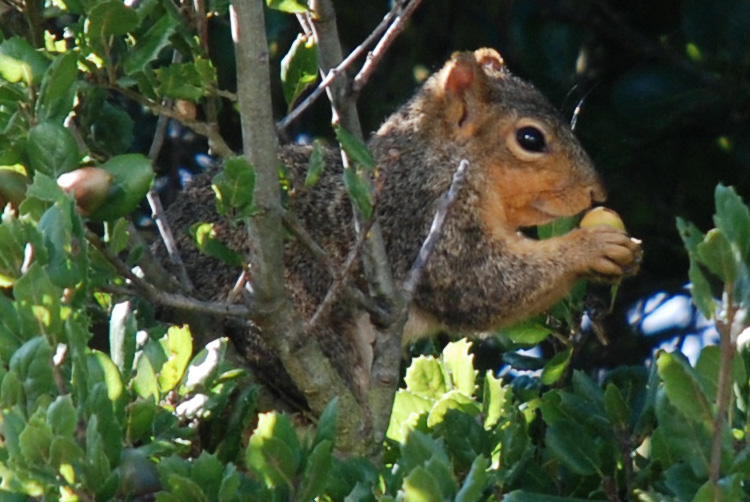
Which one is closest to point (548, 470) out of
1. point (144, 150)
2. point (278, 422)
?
point (278, 422)

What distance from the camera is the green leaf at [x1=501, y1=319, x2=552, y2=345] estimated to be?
229 centimetres

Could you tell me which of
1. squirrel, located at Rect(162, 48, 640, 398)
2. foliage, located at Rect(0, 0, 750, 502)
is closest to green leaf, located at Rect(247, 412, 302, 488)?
foliage, located at Rect(0, 0, 750, 502)

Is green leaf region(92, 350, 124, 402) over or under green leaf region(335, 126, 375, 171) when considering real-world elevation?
under

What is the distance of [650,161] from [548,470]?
4.79ft

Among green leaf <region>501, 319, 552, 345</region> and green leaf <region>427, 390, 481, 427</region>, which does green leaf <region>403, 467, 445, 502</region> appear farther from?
green leaf <region>501, 319, 552, 345</region>

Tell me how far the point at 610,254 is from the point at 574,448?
2.38ft

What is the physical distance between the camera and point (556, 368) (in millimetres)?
2066

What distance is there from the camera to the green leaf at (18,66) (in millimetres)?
1617

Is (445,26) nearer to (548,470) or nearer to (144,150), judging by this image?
(144,150)

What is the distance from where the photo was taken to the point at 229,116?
3266mm

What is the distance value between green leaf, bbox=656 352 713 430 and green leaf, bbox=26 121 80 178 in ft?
2.21

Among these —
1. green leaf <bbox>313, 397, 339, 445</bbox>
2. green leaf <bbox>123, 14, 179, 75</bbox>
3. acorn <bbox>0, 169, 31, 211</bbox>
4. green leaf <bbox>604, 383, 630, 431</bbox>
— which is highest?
green leaf <bbox>123, 14, 179, 75</bbox>

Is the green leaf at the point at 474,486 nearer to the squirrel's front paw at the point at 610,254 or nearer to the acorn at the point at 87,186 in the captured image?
the acorn at the point at 87,186

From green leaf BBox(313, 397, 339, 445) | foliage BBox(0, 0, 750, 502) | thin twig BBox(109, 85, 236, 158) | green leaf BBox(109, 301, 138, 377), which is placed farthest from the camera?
thin twig BBox(109, 85, 236, 158)
